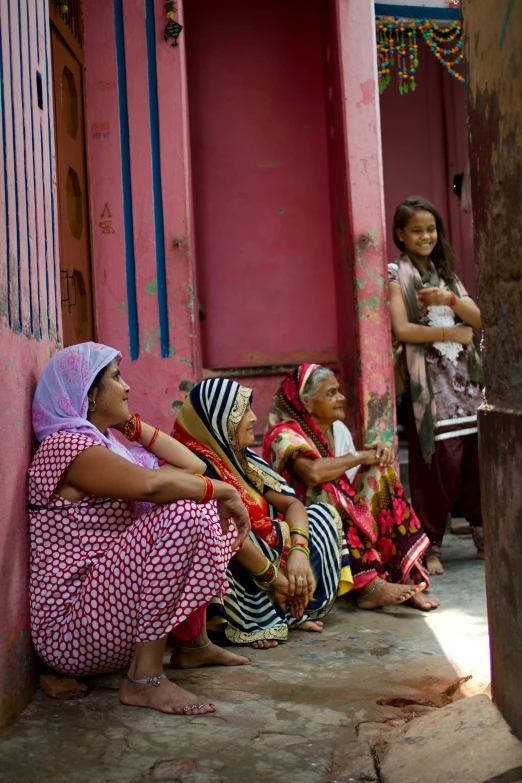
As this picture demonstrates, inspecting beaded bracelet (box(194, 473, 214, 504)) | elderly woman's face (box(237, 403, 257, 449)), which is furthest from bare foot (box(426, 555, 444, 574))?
beaded bracelet (box(194, 473, 214, 504))

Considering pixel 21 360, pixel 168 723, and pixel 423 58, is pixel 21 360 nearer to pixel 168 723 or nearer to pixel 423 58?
pixel 168 723

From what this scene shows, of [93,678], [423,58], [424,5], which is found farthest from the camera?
[423,58]

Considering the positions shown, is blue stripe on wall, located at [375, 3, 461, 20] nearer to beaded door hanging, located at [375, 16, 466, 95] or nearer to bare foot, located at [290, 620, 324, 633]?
beaded door hanging, located at [375, 16, 466, 95]

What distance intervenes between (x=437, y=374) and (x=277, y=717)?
2.77 metres

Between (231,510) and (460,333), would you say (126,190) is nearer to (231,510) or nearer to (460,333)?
(460,333)

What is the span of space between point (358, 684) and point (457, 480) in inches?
86.2

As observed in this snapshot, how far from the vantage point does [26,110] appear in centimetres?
302

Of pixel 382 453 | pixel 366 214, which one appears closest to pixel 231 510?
pixel 382 453

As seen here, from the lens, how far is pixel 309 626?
149 inches

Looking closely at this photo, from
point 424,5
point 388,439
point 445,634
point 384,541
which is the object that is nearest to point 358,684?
point 445,634

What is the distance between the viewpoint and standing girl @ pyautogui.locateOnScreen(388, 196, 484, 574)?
4.98 meters

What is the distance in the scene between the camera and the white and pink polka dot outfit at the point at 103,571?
8.88ft

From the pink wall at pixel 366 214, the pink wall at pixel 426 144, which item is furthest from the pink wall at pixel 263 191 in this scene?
the pink wall at pixel 426 144

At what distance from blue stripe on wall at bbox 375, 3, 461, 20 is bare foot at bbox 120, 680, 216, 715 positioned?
488 centimetres
